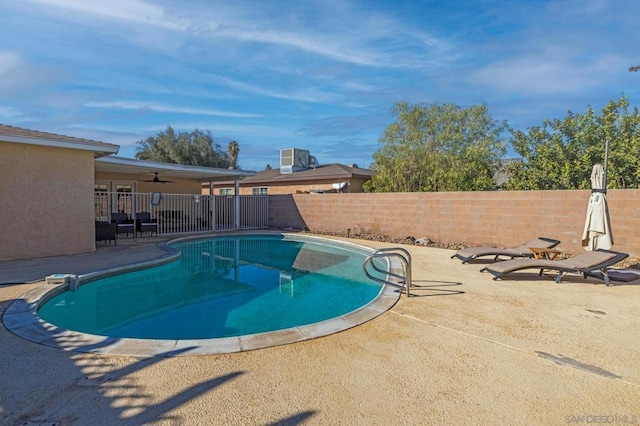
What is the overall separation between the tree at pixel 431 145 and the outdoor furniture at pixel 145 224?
1192cm

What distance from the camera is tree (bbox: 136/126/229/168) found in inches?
1272

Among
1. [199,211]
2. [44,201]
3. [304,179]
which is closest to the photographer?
[44,201]

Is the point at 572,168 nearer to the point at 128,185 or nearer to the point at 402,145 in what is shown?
the point at 402,145

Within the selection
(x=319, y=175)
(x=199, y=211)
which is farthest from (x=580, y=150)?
(x=199, y=211)

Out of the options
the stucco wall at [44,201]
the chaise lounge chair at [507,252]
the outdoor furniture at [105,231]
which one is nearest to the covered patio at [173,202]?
the outdoor furniture at [105,231]

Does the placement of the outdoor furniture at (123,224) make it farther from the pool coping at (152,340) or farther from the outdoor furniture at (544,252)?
the outdoor furniture at (544,252)

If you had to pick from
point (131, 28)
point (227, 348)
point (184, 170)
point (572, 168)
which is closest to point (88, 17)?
point (131, 28)

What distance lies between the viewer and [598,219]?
26.0 ft

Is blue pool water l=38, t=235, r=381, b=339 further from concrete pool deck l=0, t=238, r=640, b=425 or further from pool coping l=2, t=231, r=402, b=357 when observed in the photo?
concrete pool deck l=0, t=238, r=640, b=425

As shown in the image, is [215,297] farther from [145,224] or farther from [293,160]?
[293,160]

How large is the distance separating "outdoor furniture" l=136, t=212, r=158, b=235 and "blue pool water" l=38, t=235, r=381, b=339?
177 inches

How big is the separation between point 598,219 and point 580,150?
382 inches

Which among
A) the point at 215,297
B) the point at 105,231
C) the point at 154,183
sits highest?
the point at 154,183

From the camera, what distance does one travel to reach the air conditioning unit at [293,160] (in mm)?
28016
